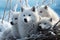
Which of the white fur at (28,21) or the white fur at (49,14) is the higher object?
the white fur at (49,14)

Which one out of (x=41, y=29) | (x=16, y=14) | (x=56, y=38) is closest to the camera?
(x=56, y=38)

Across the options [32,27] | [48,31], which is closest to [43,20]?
[32,27]

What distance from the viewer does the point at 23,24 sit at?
157 cm

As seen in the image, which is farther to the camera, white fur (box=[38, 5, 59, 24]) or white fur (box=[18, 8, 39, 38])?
white fur (box=[38, 5, 59, 24])

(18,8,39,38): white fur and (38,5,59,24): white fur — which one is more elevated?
(38,5,59,24): white fur

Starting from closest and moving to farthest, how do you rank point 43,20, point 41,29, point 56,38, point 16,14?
point 56,38 < point 41,29 < point 43,20 < point 16,14

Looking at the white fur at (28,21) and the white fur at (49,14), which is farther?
the white fur at (49,14)

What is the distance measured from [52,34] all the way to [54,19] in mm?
366

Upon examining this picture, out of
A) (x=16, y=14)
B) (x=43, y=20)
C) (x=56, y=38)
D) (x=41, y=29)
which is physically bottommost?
(x=56, y=38)

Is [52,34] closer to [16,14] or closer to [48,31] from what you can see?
[48,31]

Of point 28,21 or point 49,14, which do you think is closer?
point 28,21

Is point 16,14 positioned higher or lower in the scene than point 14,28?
higher

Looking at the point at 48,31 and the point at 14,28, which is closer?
the point at 48,31

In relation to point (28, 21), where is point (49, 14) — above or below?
above
